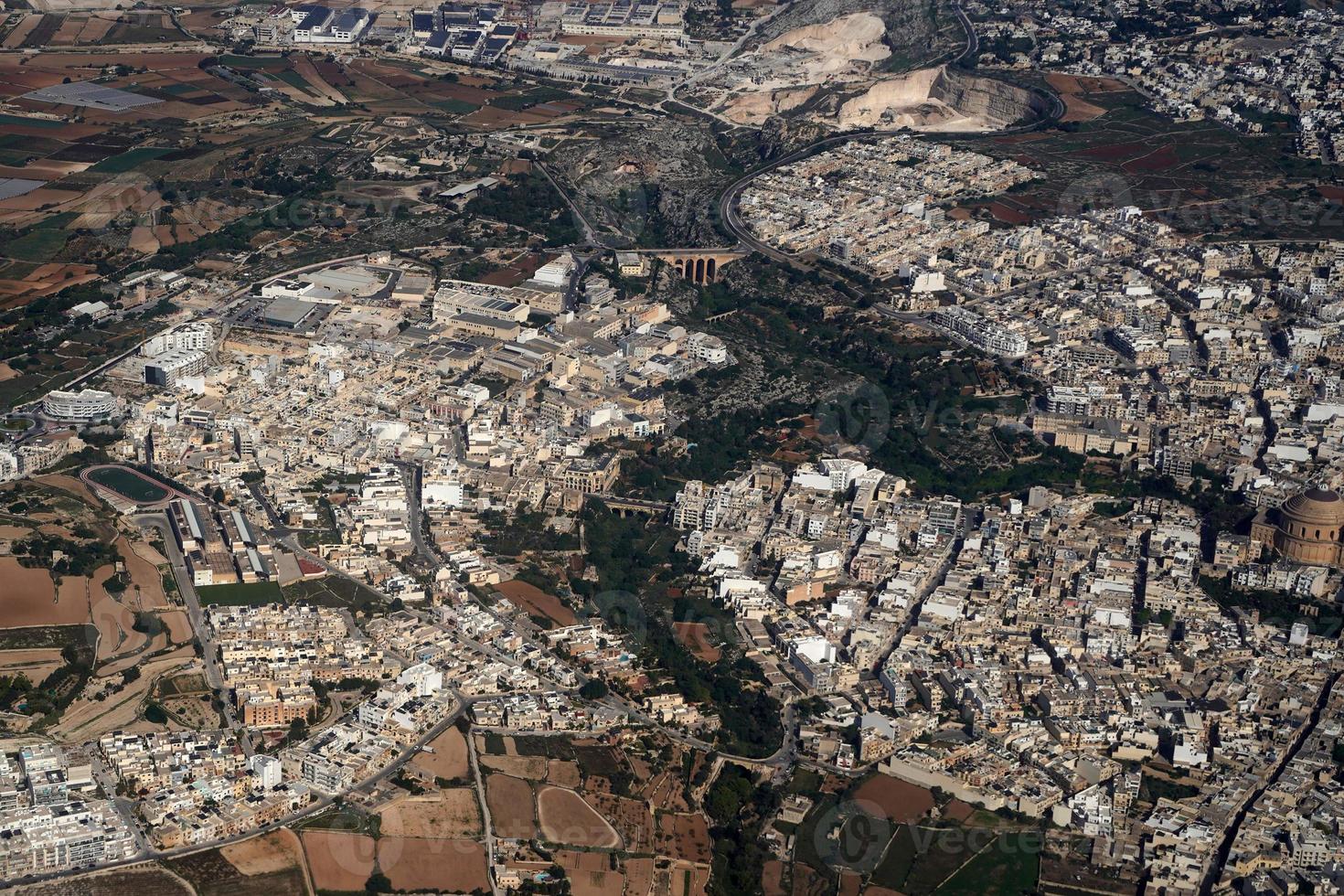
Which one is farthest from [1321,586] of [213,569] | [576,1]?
[576,1]

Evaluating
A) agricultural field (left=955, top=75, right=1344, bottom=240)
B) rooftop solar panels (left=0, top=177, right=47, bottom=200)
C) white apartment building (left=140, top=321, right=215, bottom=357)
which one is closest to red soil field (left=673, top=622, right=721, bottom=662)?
white apartment building (left=140, top=321, right=215, bottom=357)

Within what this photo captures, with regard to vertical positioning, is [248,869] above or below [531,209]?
above

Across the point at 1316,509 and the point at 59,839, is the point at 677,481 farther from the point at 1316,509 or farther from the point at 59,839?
the point at 59,839

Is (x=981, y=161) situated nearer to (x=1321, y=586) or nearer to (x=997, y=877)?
(x=1321, y=586)

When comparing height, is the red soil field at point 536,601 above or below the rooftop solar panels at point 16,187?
above

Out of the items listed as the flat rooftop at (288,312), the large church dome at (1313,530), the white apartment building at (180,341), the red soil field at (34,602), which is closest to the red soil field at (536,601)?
the red soil field at (34,602)

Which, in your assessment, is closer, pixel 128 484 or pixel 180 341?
pixel 128 484

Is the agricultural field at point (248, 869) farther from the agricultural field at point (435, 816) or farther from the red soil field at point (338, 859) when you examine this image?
the agricultural field at point (435, 816)

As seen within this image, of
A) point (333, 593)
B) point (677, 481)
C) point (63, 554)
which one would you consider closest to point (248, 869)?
point (333, 593)
